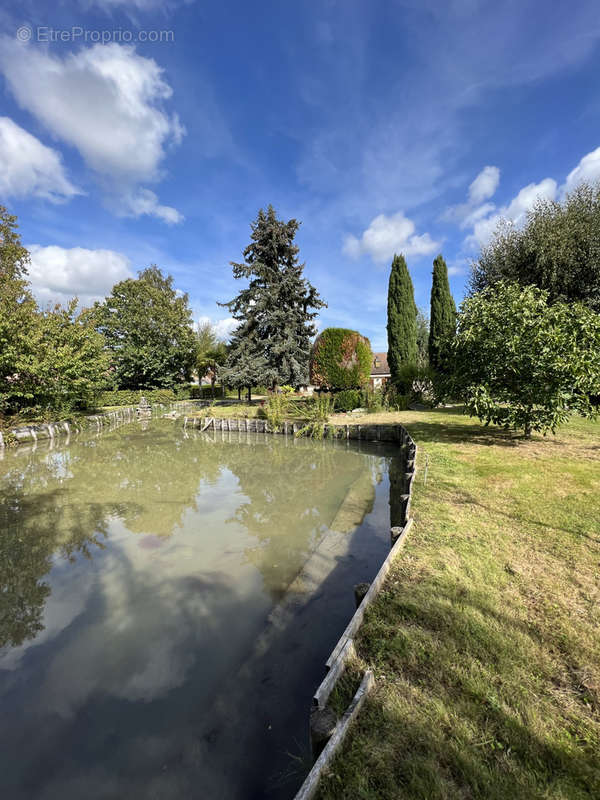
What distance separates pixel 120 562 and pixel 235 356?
1815cm

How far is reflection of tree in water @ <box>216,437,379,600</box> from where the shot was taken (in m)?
5.34

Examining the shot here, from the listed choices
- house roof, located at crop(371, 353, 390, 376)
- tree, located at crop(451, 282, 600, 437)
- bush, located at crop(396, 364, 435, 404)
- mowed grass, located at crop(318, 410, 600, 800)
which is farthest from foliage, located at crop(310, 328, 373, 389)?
house roof, located at crop(371, 353, 390, 376)

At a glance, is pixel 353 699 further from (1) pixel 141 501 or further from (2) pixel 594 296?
(2) pixel 594 296

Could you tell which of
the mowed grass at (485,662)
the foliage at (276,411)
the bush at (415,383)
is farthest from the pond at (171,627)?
the bush at (415,383)

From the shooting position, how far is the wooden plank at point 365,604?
244 centimetres

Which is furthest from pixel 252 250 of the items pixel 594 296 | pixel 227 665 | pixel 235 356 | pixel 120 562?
pixel 227 665

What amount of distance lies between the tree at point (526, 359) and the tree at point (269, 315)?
13944mm

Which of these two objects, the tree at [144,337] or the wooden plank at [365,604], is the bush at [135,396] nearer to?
the tree at [144,337]

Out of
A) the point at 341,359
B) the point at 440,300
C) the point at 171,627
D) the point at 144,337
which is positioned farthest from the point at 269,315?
the point at 171,627

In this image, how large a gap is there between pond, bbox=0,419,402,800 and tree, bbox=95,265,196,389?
23781 millimetres

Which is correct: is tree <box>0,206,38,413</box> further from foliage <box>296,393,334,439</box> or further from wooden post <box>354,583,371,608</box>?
wooden post <box>354,583,371,608</box>

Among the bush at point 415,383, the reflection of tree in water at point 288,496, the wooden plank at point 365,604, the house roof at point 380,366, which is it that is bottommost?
the reflection of tree in water at point 288,496

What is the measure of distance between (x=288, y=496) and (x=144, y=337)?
27854 mm

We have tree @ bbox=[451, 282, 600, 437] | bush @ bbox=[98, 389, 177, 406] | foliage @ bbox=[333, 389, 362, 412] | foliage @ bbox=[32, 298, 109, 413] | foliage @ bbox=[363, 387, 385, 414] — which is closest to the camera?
tree @ bbox=[451, 282, 600, 437]
